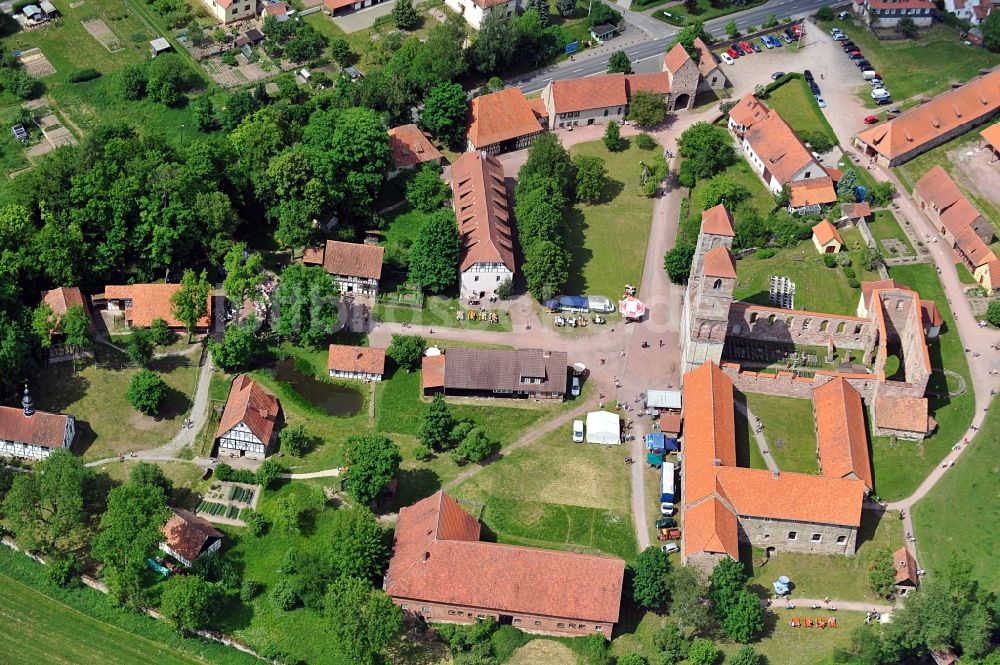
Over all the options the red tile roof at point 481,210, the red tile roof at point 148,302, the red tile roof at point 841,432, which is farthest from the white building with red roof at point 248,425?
the red tile roof at point 841,432

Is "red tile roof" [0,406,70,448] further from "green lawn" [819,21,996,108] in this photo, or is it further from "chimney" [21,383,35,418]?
"green lawn" [819,21,996,108]

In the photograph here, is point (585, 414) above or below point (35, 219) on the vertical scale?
below

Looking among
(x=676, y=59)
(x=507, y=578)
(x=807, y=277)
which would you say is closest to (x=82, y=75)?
(x=676, y=59)

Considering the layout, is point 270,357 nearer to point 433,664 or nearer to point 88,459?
point 88,459

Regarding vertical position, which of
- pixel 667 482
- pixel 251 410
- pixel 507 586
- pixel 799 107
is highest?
pixel 799 107

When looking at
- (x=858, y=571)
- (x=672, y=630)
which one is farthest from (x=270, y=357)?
(x=858, y=571)

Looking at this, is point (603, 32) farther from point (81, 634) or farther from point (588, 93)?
point (81, 634)

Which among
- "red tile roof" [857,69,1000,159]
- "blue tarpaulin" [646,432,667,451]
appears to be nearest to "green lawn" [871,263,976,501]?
"blue tarpaulin" [646,432,667,451]
